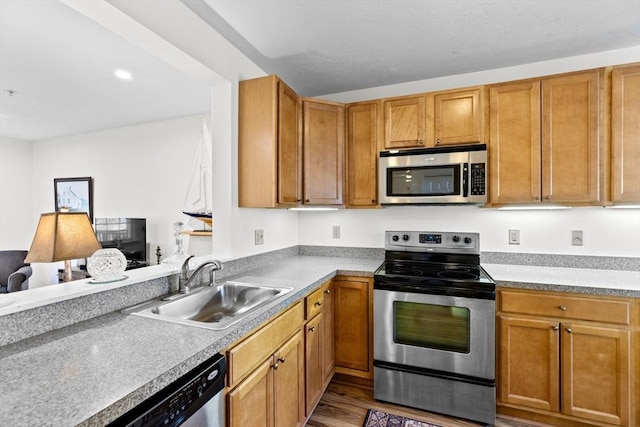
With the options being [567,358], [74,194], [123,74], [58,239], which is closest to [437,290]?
[567,358]

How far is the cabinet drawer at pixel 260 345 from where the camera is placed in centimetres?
118

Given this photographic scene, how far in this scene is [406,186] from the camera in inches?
95.9

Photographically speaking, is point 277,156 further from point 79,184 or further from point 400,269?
point 79,184

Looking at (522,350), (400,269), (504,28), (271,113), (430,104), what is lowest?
(522,350)

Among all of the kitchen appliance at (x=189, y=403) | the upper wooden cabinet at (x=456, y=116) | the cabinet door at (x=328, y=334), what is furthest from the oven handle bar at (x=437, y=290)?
the kitchen appliance at (x=189, y=403)

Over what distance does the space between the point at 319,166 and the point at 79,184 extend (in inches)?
168

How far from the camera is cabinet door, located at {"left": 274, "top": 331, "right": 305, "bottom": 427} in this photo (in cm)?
150

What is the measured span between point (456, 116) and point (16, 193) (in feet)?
21.6

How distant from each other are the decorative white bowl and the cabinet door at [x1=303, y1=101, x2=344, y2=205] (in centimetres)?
135

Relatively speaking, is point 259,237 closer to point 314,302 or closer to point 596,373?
point 314,302

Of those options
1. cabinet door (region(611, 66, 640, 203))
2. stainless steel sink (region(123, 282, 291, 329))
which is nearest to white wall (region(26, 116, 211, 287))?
stainless steel sink (region(123, 282, 291, 329))

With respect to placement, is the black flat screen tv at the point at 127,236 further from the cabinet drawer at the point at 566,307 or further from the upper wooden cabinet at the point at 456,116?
Answer: the cabinet drawer at the point at 566,307

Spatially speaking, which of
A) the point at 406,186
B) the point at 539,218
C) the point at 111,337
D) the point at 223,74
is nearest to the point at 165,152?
the point at 223,74

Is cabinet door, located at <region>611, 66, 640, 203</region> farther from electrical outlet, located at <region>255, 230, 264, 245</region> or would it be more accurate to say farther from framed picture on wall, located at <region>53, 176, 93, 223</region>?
framed picture on wall, located at <region>53, 176, 93, 223</region>
